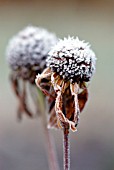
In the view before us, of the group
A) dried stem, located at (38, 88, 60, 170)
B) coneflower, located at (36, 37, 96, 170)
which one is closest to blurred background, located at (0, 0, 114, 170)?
dried stem, located at (38, 88, 60, 170)

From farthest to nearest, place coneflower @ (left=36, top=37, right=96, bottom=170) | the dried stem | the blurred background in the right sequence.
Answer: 1. the blurred background
2. the dried stem
3. coneflower @ (left=36, top=37, right=96, bottom=170)

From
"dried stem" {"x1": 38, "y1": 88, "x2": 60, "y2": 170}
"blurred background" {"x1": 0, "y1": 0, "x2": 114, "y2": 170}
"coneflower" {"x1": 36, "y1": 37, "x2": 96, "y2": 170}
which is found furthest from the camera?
"blurred background" {"x1": 0, "y1": 0, "x2": 114, "y2": 170}

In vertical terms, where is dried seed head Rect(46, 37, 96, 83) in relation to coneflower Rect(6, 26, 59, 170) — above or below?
below

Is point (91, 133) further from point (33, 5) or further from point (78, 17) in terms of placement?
point (33, 5)

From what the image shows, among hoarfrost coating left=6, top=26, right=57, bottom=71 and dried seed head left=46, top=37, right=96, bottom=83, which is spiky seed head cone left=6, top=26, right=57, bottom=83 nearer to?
hoarfrost coating left=6, top=26, right=57, bottom=71

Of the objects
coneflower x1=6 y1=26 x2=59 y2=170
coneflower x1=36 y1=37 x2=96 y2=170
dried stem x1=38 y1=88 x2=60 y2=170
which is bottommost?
dried stem x1=38 y1=88 x2=60 y2=170

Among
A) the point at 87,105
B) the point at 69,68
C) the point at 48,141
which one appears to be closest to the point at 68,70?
the point at 69,68
